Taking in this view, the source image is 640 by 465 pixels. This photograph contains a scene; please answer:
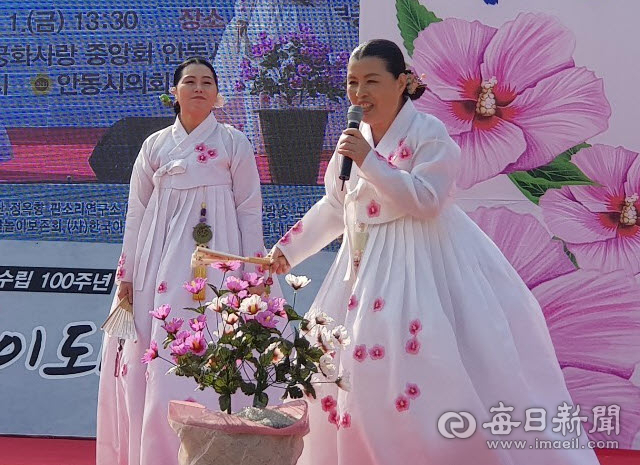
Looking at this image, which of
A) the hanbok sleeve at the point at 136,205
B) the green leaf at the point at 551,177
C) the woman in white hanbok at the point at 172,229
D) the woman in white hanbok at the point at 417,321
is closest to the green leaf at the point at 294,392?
the woman in white hanbok at the point at 417,321

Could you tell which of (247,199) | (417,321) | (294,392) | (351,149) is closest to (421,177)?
(351,149)

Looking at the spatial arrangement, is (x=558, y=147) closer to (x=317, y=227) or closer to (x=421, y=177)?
(x=317, y=227)

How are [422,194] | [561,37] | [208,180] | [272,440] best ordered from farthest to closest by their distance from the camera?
[561,37] → [208,180] → [422,194] → [272,440]

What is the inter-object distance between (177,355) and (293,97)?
2.17 metres

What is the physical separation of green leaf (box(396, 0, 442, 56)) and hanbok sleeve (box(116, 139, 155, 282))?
1.25 meters

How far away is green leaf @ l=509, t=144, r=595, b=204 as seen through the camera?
4.71m

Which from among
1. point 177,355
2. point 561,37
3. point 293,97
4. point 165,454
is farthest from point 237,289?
point 561,37

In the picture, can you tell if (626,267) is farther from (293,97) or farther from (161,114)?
(161,114)

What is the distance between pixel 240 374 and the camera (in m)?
2.88

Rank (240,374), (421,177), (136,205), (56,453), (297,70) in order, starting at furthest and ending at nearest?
(297,70)
(56,453)
(136,205)
(421,177)
(240,374)

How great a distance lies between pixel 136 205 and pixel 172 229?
20 cm

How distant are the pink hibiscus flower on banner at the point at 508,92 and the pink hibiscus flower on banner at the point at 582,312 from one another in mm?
269

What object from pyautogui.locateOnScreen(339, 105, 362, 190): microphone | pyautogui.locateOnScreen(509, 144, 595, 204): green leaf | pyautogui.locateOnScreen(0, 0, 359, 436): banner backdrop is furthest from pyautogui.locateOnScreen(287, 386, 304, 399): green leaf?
pyautogui.locateOnScreen(509, 144, 595, 204): green leaf

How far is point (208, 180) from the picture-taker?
→ 13.2 feet
